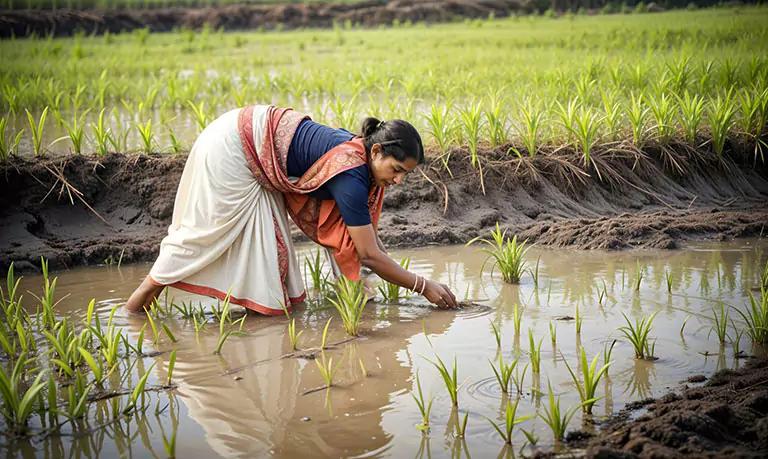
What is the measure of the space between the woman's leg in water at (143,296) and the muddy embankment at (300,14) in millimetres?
13494

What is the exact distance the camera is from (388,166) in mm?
2844

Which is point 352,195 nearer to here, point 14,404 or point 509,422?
point 509,422

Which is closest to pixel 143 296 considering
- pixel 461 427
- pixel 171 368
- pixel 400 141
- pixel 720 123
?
pixel 171 368

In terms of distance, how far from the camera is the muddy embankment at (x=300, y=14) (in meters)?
15.6

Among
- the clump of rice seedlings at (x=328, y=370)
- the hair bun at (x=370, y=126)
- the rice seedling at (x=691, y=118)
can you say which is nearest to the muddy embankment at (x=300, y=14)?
the rice seedling at (x=691, y=118)

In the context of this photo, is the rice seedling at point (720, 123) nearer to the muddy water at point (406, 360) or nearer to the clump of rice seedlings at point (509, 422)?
the muddy water at point (406, 360)

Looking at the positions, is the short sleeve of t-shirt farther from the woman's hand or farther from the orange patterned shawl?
the woman's hand

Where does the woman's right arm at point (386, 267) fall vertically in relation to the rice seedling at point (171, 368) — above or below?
above

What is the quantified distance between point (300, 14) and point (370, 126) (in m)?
15.4

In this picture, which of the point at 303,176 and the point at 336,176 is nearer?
the point at 336,176

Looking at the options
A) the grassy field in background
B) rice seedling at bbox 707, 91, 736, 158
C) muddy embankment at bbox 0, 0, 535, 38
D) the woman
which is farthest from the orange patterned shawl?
muddy embankment at bbox 0, 0, 535, 38

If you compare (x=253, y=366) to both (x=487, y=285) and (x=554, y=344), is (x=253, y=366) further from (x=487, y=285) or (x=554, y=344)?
(x=487, y=285)

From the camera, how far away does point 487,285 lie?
3568 mm

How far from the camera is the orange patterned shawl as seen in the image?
2984 millimetres
